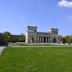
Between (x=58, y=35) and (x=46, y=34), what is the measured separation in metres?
7.64

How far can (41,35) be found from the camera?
12644 cm

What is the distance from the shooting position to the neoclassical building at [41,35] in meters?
124

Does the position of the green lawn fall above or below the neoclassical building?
below

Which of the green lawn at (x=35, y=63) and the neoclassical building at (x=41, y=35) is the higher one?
the neoclassical building at (x=41, y=35)

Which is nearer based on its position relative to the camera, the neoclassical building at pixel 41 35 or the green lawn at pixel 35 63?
the green lawn at pixel 35 63

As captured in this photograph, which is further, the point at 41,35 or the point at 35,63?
the point at 41,35

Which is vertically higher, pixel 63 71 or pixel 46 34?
pixel 46 34

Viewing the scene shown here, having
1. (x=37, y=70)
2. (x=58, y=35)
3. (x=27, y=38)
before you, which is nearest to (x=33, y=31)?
(x=27, y=38)

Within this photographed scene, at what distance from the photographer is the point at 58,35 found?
130875 mm

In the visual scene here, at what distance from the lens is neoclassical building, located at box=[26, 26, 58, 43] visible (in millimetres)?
123688

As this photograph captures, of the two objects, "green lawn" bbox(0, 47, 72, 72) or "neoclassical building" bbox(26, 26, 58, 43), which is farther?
"neoclassical building" bbox(26, 26, 58, 43)

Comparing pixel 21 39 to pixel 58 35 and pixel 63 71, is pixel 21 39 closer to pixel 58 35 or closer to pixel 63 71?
pixel 58 35

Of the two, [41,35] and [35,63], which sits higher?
[41,35]

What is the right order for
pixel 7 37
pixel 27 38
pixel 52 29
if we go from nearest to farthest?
pixel 7 37 < pixel 27 38 < pixel 52 29
